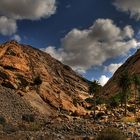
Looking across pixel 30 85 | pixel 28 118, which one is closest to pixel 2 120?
pixel 28 118

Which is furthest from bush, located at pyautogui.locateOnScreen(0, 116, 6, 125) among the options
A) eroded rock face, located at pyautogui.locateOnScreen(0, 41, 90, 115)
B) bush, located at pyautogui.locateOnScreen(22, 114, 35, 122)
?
eroded rock face, located at pyautogui.locateOnScreen(0, 41, 90, 115)

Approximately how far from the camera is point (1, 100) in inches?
3130

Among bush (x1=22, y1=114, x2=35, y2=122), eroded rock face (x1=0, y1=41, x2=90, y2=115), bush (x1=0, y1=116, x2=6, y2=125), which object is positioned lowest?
bush (x1=0, y1=116, x2=6, y2=125)

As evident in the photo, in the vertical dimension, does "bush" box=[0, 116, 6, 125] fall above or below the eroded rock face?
below

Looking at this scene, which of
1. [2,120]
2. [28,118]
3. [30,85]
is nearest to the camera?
[2,120]

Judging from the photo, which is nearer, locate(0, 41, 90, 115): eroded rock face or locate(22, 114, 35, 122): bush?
locate(22, 114, 35, 122): bush

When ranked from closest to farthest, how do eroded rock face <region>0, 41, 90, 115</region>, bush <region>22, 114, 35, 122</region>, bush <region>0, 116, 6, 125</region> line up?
bush <region>0, 116, 6, 125</region>
bush <region>22, 114, 35, 122</region>
eroded rock face <region>0, 41, 90, 115</region>

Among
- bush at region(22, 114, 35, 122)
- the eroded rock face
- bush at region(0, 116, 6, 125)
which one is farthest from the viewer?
the eroded rock face

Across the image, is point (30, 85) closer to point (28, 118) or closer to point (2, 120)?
point (28, 118)

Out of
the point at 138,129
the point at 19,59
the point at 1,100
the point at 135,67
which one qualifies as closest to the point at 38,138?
the point at 138,129

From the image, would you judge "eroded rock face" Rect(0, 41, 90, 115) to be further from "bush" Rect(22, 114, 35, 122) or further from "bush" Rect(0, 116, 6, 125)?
"bush" Rect(0, 116, 6, 125)

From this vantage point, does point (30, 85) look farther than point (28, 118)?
Yes

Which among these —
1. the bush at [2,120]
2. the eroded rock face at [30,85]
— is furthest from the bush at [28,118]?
the eroded rock face at [30,85]

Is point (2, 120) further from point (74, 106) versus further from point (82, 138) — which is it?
point (74, 106)
